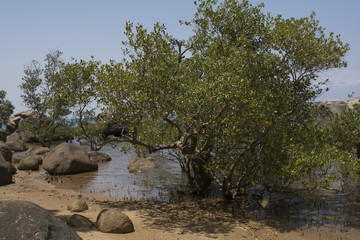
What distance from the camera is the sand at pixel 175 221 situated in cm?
1203

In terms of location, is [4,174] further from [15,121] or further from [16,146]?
[15,121]

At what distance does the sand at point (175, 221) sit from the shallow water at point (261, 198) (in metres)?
0.81

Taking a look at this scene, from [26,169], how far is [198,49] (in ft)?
59.5

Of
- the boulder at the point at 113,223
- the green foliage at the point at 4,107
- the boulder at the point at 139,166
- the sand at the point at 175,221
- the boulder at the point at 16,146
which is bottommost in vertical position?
the sand at the point at 175,221

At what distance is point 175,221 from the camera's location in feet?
44.7

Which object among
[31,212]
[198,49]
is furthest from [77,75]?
[31,212]

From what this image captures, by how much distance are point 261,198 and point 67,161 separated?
1516 cm

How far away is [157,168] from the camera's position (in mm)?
29016

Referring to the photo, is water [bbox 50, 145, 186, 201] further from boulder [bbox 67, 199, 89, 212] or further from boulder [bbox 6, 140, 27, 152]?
boulder [bbox 6, 140, 27, 152]

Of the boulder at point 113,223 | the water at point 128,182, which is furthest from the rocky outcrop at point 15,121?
the boulder at point 113,223

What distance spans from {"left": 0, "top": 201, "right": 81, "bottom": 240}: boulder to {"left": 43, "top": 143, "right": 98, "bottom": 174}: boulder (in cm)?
1685

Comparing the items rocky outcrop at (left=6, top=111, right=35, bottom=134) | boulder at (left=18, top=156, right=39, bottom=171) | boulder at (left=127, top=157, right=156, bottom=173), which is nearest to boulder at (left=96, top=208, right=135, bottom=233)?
boulder at (left=127, top=157, right=156, bottom=173)

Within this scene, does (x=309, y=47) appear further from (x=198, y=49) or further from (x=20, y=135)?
(x=20, y=135)

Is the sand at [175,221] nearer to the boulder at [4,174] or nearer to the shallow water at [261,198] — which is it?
the shallow water at [261,198]
